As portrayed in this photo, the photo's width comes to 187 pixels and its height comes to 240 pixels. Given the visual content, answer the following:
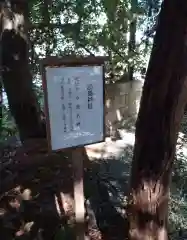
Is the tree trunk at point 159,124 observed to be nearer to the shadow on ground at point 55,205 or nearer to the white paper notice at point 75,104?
the white paper notice at point 75,104

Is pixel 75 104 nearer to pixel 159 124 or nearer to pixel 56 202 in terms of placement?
pixel 159 124

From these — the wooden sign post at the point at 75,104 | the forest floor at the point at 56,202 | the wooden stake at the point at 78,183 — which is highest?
the wooden sign post at the point at 75,104

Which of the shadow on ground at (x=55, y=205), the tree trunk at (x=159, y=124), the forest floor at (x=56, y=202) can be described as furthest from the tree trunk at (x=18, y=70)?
the tree trunk at (x=159, y=124)

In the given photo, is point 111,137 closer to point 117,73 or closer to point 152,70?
point 117,73

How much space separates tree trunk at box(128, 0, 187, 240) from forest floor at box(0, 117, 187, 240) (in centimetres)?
45

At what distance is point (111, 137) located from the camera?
6.42 meters

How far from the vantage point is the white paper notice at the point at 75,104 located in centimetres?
175

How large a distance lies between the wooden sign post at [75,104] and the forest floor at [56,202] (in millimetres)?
744

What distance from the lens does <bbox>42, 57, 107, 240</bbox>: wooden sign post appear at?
1.73m

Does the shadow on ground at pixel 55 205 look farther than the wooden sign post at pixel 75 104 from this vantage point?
Yes

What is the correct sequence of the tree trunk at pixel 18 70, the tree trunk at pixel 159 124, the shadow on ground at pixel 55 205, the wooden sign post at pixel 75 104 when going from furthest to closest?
the tree trunk at pixel 18 70, the shadow on ground at pixel 55 205, the tree trunk at pixel 159 124, the wooden sign post at pixel 75 104

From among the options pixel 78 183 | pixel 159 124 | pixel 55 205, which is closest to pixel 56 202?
pixel 55 205

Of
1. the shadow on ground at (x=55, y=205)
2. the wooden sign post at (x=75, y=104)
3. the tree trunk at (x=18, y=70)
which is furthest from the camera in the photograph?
the tree trunk at (x=18, y=70)

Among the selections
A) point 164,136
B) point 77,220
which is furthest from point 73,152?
point 164,136
